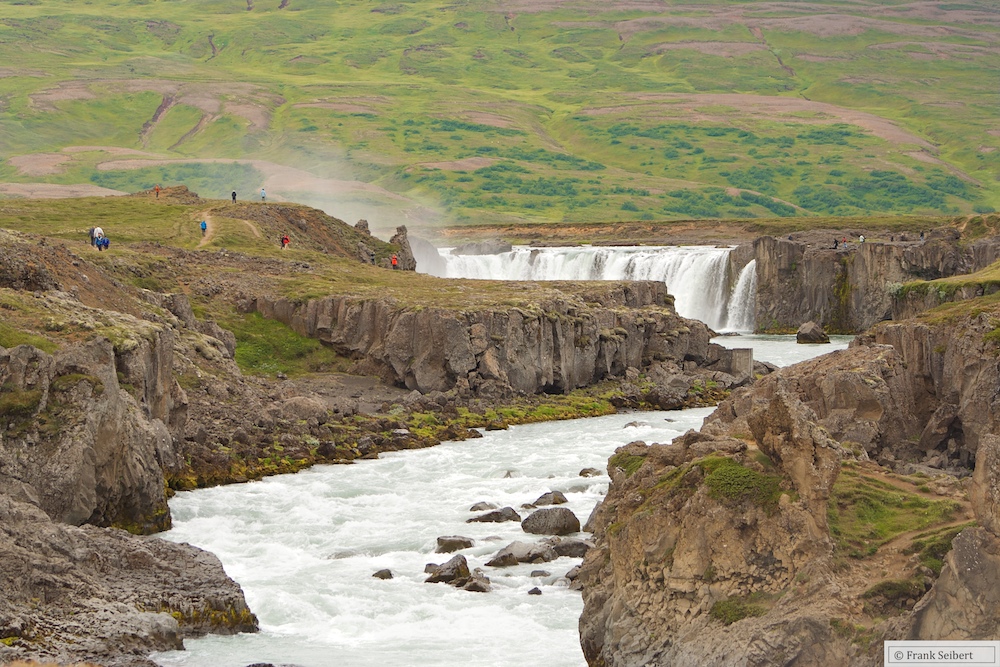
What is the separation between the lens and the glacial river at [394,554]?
30156 mm

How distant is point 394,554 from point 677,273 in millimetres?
88623

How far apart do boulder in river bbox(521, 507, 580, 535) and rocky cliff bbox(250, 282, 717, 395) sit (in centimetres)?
2849

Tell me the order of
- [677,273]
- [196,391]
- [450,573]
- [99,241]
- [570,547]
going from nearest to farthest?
[450,573]
[570,547]
[196,391]
[99,241]
[677,273]

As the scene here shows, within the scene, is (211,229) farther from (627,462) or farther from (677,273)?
(627,462)

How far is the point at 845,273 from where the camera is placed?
117875 mm


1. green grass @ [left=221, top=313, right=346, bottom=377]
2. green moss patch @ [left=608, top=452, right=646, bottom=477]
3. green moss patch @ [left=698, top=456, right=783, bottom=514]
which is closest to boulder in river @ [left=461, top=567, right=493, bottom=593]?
green moss patch @ [left=608, top=452, right=646, bottom=477]

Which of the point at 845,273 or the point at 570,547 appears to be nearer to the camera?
the point at 570,547

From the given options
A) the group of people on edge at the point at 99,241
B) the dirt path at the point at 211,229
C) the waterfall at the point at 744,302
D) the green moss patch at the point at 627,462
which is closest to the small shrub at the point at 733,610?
the green moss patch at the point at 627,462

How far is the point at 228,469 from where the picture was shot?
50562 mm

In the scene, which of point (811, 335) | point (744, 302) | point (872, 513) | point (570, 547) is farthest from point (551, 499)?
point (744, 302)

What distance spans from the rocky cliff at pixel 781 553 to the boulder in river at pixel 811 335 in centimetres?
7623

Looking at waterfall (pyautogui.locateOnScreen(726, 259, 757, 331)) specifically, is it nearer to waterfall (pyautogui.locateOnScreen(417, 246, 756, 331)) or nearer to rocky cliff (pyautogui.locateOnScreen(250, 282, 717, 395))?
waterfall (pyautogui.locateOnScreen(417, 246, 756, 331))

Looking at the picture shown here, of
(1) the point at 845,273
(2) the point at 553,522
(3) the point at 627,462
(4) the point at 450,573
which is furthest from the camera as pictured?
(1) the point at 845,273

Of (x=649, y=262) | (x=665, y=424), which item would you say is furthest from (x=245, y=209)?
(x=665, y=424)
